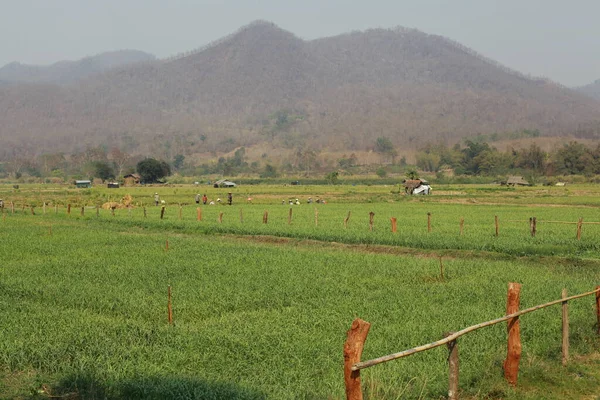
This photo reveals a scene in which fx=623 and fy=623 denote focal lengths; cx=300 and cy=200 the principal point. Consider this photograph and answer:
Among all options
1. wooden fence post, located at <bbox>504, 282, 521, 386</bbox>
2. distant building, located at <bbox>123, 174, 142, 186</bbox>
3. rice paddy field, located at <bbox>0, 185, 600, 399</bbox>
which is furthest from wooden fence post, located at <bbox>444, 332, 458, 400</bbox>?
distant building, located at <bbox>123, 174, 142, 186</bbox>

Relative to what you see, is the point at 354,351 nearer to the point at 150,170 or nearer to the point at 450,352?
the point at 450,352

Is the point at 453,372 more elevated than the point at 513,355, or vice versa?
the point at 453,372

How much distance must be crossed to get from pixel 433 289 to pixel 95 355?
343 inches

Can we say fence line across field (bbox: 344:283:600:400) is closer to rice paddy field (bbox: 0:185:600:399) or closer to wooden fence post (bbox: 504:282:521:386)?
wooden fence post (bbox: 504:282:521:386)

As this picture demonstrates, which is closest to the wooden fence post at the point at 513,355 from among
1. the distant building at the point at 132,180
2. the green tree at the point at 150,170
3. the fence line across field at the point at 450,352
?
the fence line across field at the point at 450,352

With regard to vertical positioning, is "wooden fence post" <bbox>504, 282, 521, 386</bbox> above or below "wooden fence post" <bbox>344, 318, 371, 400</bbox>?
below

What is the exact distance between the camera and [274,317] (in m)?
12.4

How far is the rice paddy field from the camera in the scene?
8.73 metres

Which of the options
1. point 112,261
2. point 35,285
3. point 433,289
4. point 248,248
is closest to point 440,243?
point 248,248

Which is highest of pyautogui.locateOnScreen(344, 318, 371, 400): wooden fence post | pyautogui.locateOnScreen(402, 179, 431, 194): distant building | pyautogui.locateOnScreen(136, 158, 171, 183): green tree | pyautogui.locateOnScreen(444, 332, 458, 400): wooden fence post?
pyautogui.locateOnScreen(136, 158, 171, 183): green tree

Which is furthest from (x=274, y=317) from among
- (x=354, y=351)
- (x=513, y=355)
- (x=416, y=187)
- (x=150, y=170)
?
(x=150, y=170)

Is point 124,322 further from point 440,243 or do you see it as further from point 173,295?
point 440,243

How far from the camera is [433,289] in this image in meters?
15.6

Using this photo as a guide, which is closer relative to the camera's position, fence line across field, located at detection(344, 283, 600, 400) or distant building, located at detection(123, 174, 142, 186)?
fence line across field, located at detection(344, 283, 600, 400)
